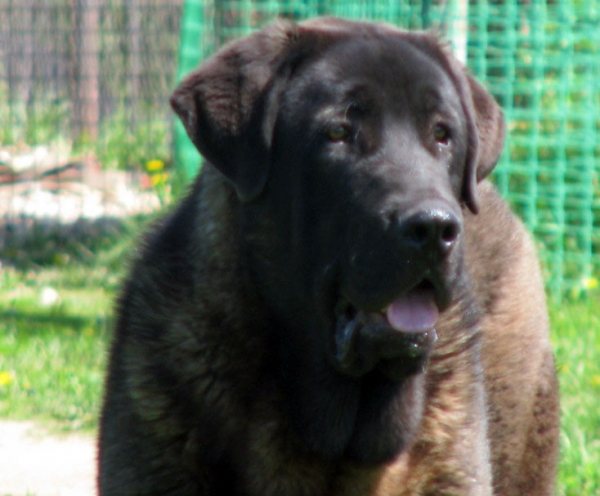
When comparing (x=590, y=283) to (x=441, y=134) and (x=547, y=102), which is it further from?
(x=441, y=134)

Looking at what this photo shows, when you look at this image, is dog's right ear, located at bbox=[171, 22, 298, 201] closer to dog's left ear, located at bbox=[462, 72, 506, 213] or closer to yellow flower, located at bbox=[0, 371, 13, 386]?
Answer: dog's left ear, located at bbox=[462, 72, 506, 213]

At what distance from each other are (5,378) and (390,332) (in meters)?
3.25

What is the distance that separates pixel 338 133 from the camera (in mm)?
2768

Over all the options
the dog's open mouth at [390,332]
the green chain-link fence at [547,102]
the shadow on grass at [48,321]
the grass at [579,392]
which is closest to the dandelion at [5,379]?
the shadow on grass at [48,321]

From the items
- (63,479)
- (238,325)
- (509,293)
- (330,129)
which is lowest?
(63,479)

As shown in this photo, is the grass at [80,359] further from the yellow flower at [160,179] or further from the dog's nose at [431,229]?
the dog's nose at [431,229]

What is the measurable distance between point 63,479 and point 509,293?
2.04 metres

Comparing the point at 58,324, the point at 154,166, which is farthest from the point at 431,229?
the point at 154,166

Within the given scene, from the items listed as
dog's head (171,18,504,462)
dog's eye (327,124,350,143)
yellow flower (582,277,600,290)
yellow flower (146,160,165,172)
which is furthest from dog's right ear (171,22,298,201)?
yellow flower (146,160,165,172)

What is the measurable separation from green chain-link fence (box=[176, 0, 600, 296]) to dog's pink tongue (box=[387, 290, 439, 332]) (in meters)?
4.63

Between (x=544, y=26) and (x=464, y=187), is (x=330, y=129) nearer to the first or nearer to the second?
(x=464, y=187)

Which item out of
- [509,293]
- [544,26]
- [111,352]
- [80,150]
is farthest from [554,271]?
[80,150]

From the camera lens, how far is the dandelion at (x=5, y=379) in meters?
5.29

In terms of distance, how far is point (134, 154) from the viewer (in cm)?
1028
